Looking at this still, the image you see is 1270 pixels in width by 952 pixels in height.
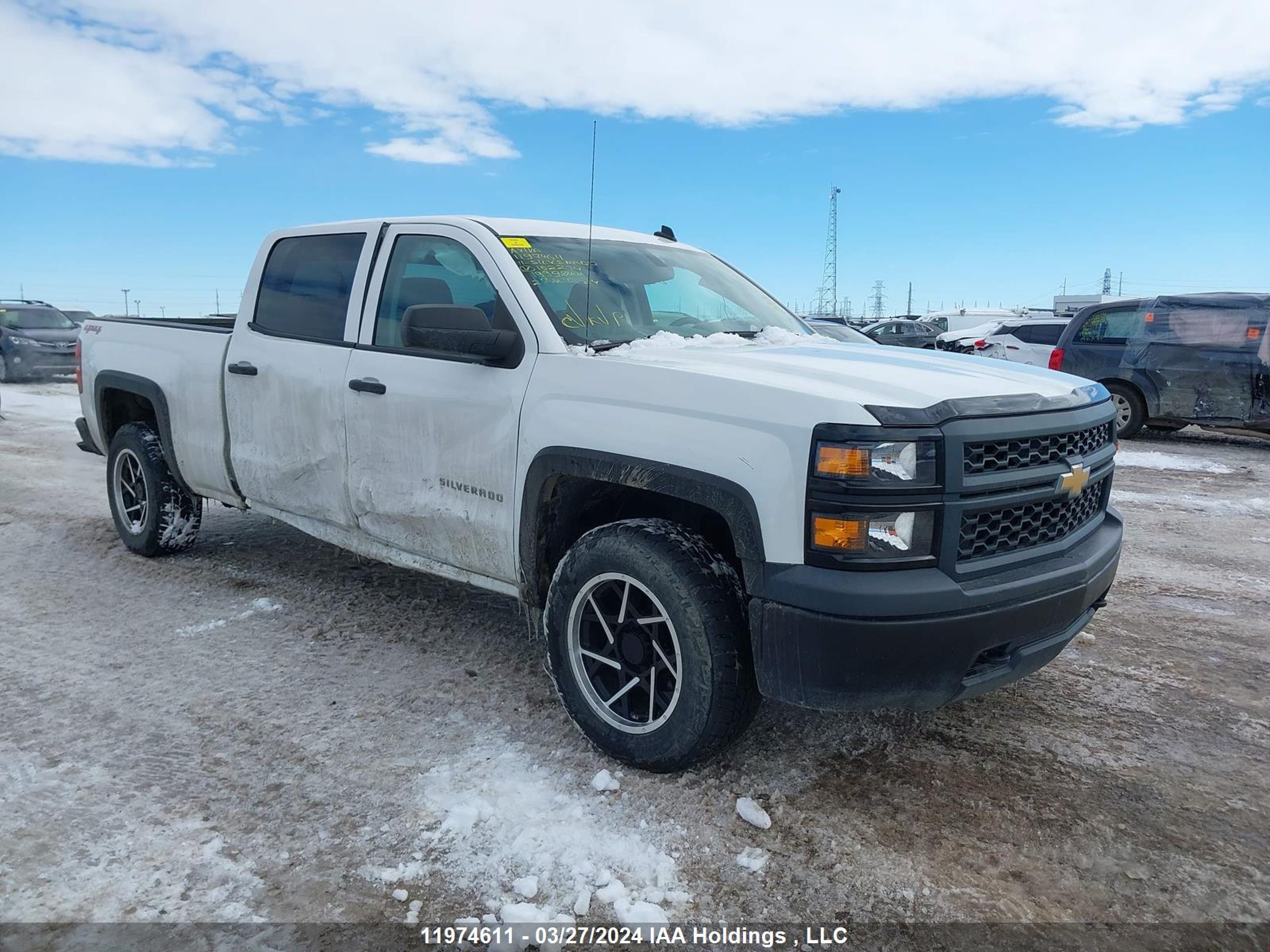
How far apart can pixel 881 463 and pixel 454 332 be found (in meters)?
1.58

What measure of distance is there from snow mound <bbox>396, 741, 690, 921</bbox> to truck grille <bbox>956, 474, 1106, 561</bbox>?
1.27m

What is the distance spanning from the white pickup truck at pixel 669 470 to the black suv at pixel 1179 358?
8726 millimetres

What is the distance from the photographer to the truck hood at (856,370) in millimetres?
2814

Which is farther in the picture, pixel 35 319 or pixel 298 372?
pixel 35 319

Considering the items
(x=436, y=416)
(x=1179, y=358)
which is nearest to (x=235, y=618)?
(x=436, y=416)

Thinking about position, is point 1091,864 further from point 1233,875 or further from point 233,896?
point 233,896

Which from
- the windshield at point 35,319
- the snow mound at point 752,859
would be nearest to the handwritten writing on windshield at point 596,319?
the snow mound at point 752,859

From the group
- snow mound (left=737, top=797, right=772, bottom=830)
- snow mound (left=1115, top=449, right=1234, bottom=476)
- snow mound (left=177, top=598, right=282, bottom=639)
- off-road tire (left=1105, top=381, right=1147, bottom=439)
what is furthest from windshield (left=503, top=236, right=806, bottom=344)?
off-road tire (left=1105, top=381, right=1147, bottom=439)

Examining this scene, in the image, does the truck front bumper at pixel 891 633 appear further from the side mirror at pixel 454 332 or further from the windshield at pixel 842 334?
the windshield at pixel 842 334

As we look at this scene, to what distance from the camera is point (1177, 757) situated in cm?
331

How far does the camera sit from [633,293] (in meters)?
3.91

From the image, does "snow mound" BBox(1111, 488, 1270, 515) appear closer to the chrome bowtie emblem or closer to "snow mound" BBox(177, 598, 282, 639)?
the chrome bowtie emblem

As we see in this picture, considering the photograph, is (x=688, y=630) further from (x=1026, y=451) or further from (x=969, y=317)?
(x=969, y=317)

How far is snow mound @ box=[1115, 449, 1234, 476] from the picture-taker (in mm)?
9523
